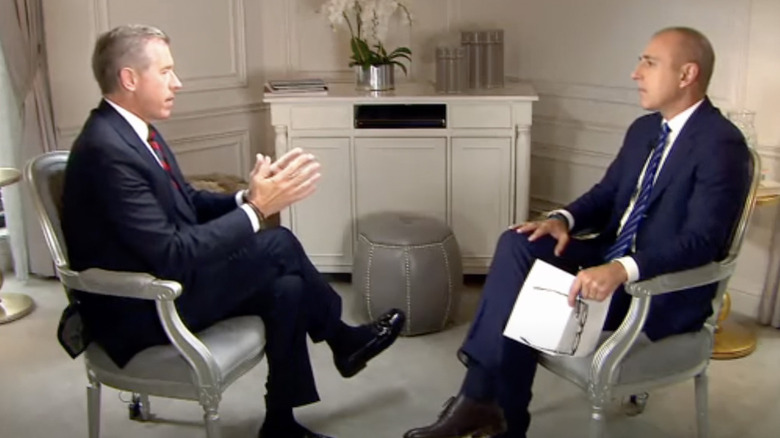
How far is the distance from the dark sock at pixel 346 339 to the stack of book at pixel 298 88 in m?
1.41

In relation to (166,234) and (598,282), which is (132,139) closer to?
(166,234)

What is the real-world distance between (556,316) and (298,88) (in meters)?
2.07

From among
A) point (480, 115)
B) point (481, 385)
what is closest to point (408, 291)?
point (480, 115)

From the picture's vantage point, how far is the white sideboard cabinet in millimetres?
3883

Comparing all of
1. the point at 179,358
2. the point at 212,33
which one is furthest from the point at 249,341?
the point at 212,33

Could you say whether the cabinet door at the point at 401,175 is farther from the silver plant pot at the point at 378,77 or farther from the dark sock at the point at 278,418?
the dark sock at the point at 278,418

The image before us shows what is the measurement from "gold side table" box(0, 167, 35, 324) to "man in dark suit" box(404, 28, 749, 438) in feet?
6.59

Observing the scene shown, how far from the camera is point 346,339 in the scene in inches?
113

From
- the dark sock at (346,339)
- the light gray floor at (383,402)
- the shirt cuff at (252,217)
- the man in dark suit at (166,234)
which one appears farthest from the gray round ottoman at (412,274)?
the shirt cuff at (252,217)

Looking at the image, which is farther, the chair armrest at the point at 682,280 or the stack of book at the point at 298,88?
the stack of book at the point at 298,88

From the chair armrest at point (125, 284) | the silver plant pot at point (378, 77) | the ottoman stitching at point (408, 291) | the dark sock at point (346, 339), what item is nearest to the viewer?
the chair armrest at point (125, 284)

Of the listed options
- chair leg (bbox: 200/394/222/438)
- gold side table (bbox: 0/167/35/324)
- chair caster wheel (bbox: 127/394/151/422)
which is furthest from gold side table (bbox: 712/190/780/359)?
gold side table (bbox: 0/167/35/324)

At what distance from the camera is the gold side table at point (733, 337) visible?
333 centimetres

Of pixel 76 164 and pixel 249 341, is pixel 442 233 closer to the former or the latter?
pixel 249 341
